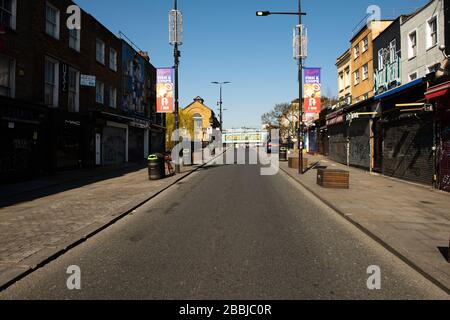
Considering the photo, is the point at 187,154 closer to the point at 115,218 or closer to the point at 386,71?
the point at 386,71

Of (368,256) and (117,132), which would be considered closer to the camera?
(368,256)

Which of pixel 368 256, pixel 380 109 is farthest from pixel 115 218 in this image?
pixel 380 109

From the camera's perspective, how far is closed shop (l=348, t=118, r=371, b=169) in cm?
2184

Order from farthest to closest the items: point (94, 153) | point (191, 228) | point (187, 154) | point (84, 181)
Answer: point (187, 154) → point (94, 153) → point (84, 181) → point (191, 228)

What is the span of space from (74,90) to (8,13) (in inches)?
252

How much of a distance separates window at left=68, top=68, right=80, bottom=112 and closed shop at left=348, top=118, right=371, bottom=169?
17.2 metres

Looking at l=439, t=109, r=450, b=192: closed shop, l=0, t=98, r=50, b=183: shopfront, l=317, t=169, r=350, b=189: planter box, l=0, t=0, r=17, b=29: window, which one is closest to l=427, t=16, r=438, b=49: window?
l=439, t=109, r=450, b=192: closed shop

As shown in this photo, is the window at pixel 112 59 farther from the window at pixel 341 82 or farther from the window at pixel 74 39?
the window at pixel 341 82

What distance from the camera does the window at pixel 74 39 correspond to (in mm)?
21327

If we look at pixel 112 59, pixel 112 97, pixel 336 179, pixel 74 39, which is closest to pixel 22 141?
pixel 74 39

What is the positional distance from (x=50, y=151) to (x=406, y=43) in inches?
838

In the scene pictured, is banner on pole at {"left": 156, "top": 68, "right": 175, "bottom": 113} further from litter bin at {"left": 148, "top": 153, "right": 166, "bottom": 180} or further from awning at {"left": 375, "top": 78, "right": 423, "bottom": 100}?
awning at {"left": 375, "top": 78, "right": 423, "bottom": 100}

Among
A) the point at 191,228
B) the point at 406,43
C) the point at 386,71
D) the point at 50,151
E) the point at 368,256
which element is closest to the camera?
the point at 368,256
